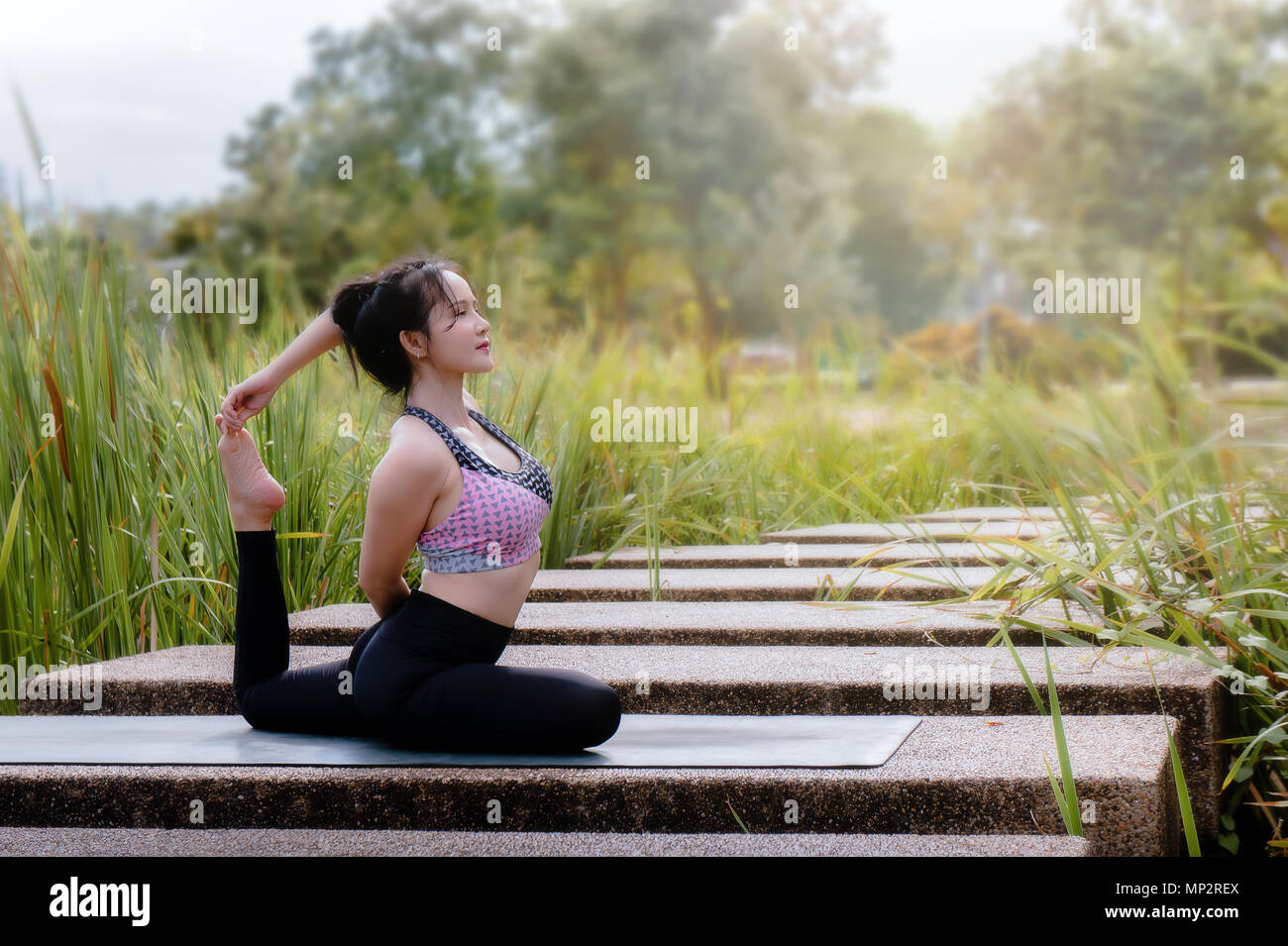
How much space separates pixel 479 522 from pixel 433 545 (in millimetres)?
127

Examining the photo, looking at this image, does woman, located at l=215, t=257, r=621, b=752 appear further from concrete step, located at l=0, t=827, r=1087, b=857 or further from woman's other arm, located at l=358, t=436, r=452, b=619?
concrete step, located at l=0, t=827, r=1087, b=857

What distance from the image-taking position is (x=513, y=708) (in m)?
3.16

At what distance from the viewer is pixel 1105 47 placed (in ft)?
106

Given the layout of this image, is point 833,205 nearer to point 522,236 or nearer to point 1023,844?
point 522,236

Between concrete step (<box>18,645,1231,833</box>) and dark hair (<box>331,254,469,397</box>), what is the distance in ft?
3.79

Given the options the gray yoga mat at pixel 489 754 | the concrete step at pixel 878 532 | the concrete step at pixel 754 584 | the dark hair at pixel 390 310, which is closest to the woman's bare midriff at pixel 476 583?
the dark hair at pixel 390 310

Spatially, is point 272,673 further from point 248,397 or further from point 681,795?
point 681,795

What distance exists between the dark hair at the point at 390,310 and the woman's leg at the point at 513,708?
0.79 meters

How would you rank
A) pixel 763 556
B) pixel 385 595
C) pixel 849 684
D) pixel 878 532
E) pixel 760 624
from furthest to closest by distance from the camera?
1. pixel 878 532
2. pixel 763 556
3. pixel 760 624
4. pixel 849 684
5. pixel 385 595

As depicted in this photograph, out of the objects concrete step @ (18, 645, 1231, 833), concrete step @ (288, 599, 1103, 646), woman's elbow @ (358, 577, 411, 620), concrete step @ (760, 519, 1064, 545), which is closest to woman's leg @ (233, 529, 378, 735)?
woman's elbow @ (358, 577, 411, 620)

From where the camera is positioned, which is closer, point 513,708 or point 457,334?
point 513,708

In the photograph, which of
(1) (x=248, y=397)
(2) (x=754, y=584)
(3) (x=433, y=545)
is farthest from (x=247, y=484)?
(2) (x=754, y=584)

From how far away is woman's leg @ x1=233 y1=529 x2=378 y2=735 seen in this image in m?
3.48

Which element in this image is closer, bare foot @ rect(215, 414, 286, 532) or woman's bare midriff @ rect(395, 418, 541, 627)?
woman's bare midriff @ rect(395, 418, 541, 627)
